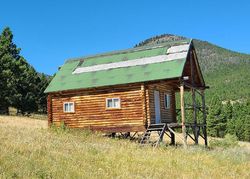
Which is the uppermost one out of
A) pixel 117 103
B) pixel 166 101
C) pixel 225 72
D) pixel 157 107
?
pixel 225 72

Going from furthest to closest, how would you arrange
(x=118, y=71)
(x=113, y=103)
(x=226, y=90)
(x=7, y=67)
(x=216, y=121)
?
(x=226, y=90)
(x=216, y=121)
(x=7, y=67)
(x=118, y=71)
(x=113, y=103)

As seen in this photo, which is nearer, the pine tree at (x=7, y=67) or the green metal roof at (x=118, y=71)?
the green metal roof at (x=118, y=71)

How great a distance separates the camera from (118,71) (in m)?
29.0

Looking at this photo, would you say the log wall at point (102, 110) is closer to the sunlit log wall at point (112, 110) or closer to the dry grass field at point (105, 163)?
the sunlit log wall at point (112, 110)

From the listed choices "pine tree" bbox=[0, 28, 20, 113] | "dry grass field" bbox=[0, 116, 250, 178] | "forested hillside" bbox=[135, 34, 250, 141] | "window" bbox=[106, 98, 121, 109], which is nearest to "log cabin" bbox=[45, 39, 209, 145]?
"window" bbox=[106, 98, 121, 109]

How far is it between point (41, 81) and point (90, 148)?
152ft

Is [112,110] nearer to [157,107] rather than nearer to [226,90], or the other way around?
[157,107]

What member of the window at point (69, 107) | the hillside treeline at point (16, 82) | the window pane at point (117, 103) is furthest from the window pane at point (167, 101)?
the hillside treeline at point (16, 82)

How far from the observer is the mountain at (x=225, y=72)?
119 m

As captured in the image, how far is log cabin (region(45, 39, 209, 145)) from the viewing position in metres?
26.7

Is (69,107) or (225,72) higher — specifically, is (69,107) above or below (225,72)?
below

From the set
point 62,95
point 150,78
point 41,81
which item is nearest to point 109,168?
point 150,78

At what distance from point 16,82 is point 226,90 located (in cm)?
8334

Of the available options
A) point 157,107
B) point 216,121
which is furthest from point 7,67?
point 216,121
